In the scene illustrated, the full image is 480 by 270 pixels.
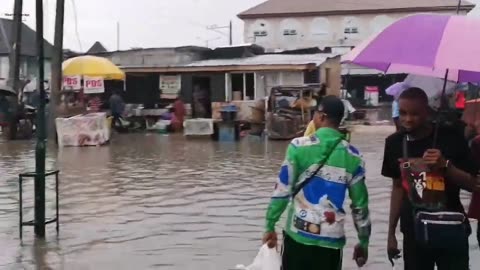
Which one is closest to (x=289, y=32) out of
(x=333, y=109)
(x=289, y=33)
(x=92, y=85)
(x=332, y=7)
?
(x=289, y=33)

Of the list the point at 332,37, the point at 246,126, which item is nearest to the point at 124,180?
the point at 246,126

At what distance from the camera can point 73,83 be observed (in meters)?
29.6

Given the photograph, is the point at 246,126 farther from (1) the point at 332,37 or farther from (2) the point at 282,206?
(1) the point at 332,37

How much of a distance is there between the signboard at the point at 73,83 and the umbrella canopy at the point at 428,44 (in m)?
24.7

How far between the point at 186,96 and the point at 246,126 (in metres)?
6.31

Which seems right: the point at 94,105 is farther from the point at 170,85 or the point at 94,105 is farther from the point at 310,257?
the point at 310,257

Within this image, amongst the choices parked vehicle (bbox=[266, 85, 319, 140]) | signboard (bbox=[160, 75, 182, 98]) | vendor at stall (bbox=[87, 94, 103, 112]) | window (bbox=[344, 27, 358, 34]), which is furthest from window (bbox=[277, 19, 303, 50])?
parked vehicle (bbox=[266, 85, 319, 140])

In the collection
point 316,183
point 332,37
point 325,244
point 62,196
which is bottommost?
point 62,196

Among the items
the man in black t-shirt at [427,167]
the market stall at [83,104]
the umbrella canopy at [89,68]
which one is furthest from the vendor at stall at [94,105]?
the man in black t-shirt at [427,167]

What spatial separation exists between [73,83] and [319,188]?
25.8 m

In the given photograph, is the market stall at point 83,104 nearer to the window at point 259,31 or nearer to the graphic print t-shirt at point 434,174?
the graphic print t-shirt at point 434,174

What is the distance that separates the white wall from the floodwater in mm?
55486

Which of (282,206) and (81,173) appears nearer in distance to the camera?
(282,206)

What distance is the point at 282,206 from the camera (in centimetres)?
473
